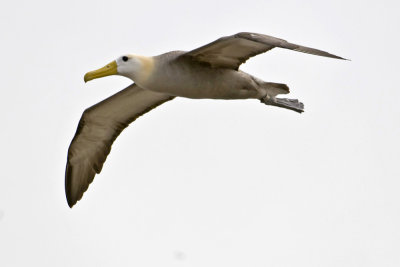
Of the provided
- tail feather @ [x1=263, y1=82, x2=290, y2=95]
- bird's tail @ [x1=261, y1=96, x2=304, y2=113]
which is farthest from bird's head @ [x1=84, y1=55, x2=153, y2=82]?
bird's tail @ [x1=261, y1=96, x2=304, y2=113]

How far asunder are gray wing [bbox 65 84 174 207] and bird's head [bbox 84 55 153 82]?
2.32m

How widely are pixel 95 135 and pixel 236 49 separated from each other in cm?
393

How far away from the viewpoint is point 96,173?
16.5 m


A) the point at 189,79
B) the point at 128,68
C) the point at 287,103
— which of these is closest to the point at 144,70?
the point at 128,68

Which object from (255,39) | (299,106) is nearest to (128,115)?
(299,106)

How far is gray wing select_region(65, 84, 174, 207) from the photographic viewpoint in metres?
16.0

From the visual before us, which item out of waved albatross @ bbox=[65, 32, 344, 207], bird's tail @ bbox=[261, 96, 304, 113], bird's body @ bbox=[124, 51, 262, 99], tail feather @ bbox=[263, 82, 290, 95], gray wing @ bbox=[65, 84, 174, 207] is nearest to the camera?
waved albatross @ bbox=[65, 32, 344, 207]

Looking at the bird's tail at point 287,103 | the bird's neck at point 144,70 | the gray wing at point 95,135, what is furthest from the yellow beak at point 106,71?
the bird's tail at point 287,103

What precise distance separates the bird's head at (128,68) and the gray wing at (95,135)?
7.62 feet

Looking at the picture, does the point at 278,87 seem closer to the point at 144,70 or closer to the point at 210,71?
the point at 210,71

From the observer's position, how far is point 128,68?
1335 centimetres

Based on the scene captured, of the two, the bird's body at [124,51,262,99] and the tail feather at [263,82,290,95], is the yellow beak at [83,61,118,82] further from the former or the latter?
the tail feather at [263,82,290,95]

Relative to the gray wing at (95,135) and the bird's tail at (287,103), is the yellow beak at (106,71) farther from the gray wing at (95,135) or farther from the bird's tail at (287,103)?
the bird's tail at (287,103)

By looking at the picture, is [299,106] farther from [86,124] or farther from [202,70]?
[86,124]
